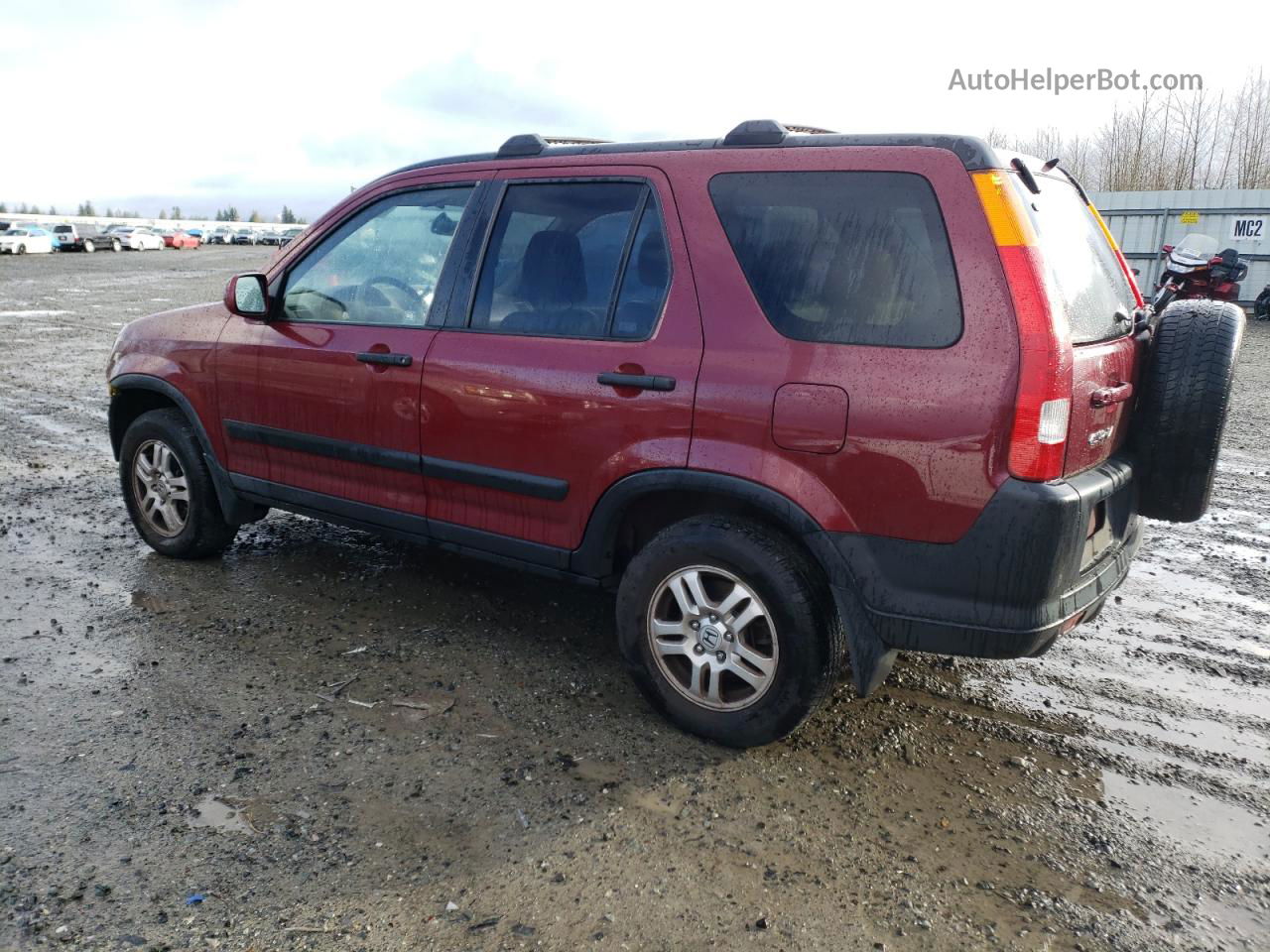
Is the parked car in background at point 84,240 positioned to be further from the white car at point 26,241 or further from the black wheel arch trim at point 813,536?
the black wheel arch trim at point 813,536

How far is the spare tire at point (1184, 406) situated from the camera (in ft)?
10.7

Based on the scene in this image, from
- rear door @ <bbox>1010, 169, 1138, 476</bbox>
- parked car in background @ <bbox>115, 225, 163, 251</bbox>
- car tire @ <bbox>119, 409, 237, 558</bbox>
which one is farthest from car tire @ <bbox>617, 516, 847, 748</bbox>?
parked car in background @ <bbox>115, 225, 163, 251</bbox>

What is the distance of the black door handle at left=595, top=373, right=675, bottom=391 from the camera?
3.26 metres

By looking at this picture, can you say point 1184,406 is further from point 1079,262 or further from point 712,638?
point 712,638

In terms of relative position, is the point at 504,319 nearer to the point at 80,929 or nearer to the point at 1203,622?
the point at 80,929

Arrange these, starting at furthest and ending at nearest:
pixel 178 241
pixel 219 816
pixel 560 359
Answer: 1. pixel 178 241
2. pixel 560 359
3. pixel 219 816

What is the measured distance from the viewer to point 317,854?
2754 mm

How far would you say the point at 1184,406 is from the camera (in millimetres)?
3303

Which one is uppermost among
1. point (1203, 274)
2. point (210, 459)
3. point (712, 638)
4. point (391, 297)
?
point (391, 297)

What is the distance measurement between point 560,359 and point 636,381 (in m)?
0.36

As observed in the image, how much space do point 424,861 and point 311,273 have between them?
2779mm

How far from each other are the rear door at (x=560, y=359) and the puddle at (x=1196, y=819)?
1.77 meters

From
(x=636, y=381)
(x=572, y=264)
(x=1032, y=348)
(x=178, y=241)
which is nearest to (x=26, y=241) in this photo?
(x=178, y=241)

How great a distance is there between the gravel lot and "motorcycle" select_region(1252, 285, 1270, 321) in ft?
60.0
